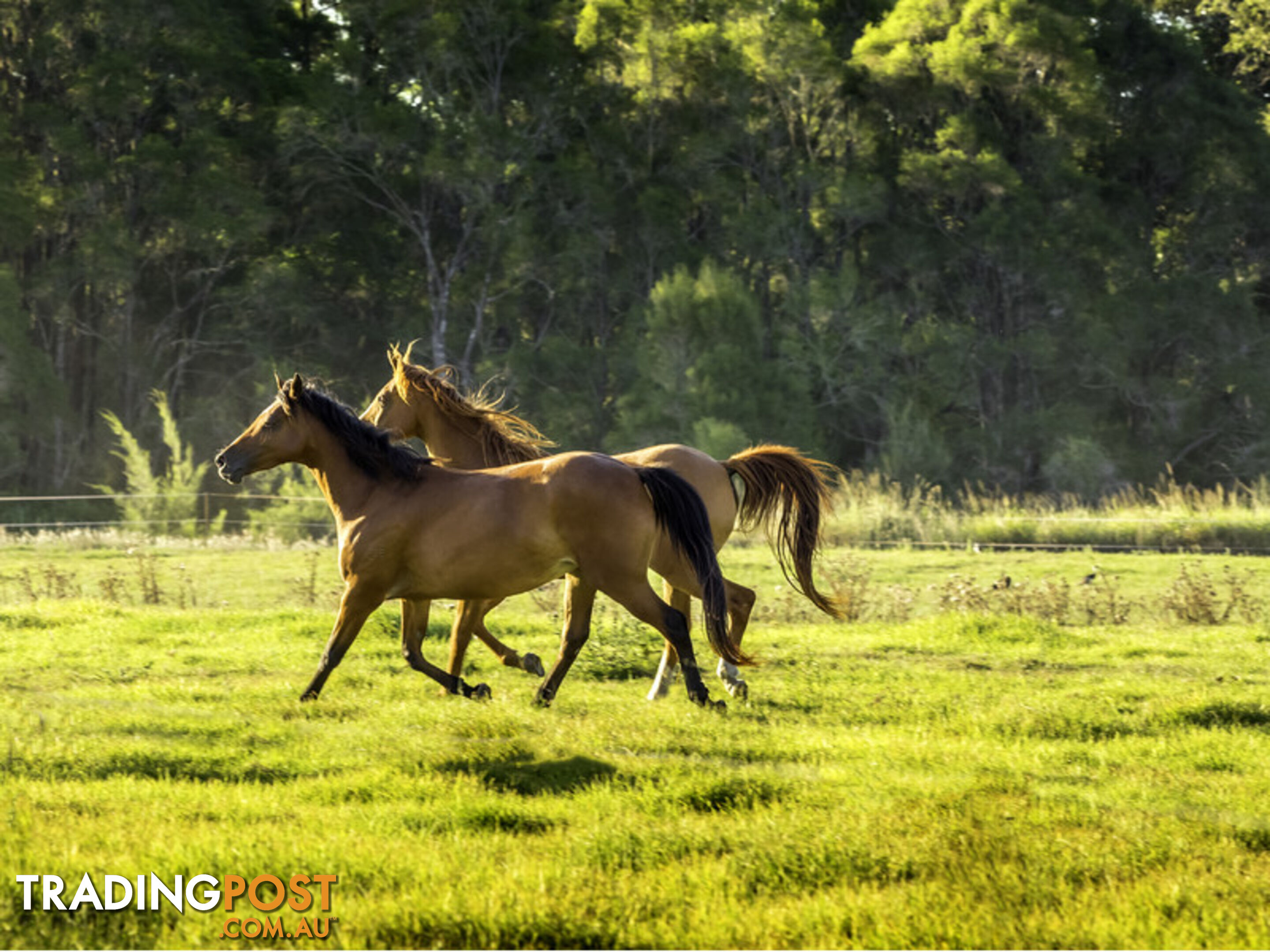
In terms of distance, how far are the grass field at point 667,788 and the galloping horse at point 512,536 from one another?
0.48m

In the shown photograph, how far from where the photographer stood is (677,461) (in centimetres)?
1015

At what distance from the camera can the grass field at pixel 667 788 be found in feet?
15.8

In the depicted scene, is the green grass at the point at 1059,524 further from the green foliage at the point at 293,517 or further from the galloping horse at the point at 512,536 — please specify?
the galloping horse at the point at 512,536

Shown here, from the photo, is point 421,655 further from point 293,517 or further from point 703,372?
point 703,372

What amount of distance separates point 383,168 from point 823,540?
3116 centimetres

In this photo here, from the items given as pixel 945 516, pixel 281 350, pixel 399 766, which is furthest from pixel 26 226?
pixel 399 766

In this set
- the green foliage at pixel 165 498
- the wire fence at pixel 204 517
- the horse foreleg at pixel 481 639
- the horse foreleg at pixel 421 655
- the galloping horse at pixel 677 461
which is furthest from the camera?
the green foliage at pixel 165 498

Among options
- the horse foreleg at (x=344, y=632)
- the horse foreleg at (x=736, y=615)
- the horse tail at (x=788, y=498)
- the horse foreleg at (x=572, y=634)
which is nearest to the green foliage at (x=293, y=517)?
the horse tail at (x=788, y=498)

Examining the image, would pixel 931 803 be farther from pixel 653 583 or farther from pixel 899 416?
pixel 899 416

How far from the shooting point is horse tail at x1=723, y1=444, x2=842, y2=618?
1066 cm

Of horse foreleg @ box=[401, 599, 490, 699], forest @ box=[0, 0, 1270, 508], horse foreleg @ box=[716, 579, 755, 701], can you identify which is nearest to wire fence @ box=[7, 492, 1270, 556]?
horse foreleg @ box=[401, 599, 490, 699]

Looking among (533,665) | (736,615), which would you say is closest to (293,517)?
(533,665)

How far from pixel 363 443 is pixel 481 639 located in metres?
1.61

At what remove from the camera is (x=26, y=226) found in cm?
3684
